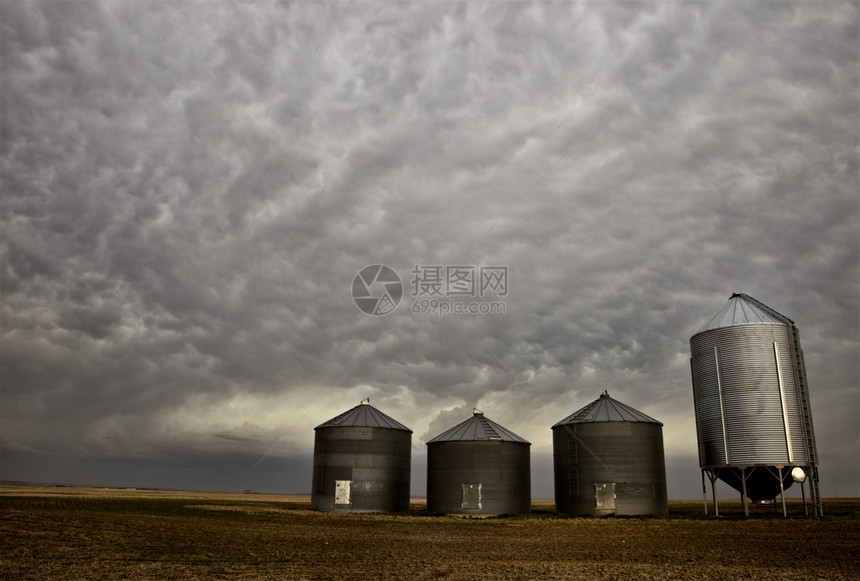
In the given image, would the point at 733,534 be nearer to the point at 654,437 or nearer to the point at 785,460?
the point at 785,460

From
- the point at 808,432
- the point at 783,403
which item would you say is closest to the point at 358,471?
the point at 783,403

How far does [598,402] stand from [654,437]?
5.18m

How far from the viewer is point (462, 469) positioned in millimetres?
48094

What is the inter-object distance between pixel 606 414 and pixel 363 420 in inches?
790

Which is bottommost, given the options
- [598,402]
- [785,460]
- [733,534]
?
[733,534]

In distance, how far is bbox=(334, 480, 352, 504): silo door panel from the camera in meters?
48.8

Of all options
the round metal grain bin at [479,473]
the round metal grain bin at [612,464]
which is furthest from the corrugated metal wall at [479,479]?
the round metal grain bin at [612,464]

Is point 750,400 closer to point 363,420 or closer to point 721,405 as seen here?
point 721,405

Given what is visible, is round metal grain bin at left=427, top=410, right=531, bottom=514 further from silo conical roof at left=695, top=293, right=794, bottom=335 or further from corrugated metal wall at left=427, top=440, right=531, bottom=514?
silo conical roof at left=695, top=293, right=794, bottom=335

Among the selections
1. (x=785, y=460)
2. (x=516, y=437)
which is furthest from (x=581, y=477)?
(x=785, y=460)

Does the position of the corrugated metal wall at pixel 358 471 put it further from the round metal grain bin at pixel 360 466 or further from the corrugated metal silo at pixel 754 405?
the corrugated metal silo at pixel 754 405

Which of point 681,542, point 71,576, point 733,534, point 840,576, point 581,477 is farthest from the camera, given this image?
point 581,477

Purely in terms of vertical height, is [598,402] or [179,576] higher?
[598,402]

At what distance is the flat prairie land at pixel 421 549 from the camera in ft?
59.2
